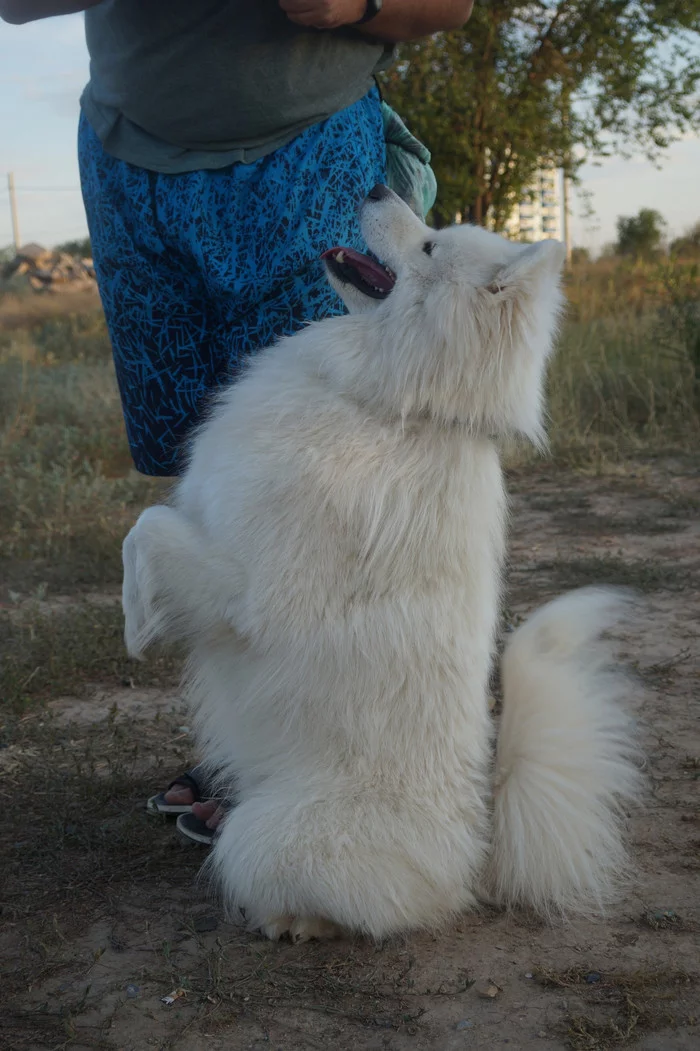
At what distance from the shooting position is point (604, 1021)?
1.77 meters

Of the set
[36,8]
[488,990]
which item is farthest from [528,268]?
[488,990]

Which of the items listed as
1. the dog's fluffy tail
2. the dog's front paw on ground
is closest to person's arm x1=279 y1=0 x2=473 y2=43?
the dog's fluffy tail

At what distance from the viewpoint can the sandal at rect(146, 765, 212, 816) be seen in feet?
8.29

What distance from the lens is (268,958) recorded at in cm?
198

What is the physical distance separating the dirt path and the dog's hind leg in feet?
1.93

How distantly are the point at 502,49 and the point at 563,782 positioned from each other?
25.7 ft

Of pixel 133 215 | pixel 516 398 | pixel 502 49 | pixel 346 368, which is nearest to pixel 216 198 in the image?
pixel 133 215

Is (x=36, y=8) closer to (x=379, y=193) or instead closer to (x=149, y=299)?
(x=149, y=299)

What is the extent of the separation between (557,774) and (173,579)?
839 millimetres

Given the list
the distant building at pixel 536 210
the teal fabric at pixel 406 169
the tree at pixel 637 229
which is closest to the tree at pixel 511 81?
the distant building at pixel 536 210

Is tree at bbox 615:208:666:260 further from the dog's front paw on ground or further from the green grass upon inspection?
the dog's front paw on ground

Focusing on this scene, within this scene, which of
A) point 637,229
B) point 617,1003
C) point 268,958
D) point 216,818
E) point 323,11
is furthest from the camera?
point 637,229

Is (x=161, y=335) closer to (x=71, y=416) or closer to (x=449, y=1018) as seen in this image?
(x=449, y=1018)

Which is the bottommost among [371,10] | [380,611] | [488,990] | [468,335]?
[488,990]
